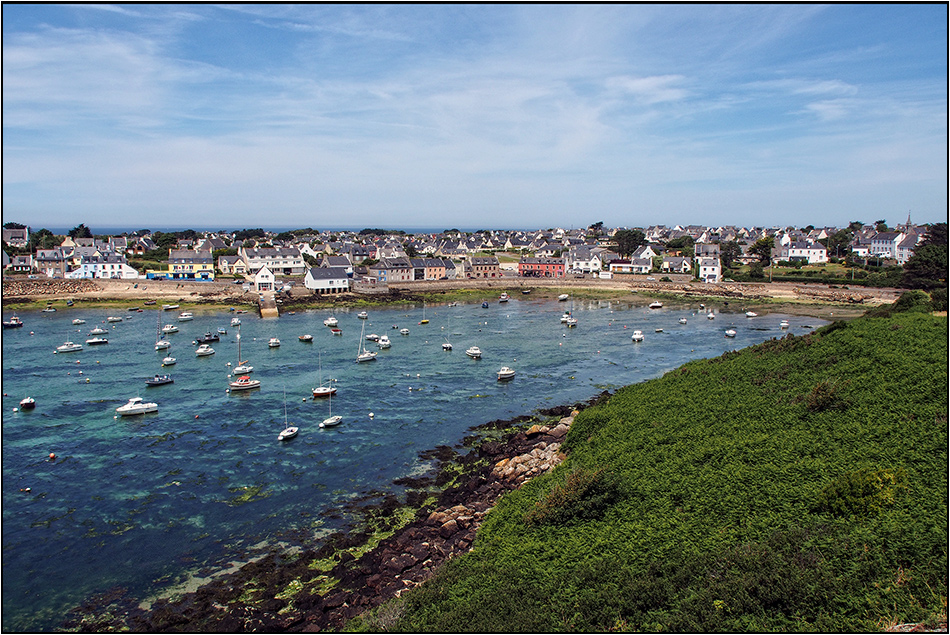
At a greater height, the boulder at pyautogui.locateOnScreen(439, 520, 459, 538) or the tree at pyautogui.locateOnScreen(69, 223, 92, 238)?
the tree at pyautogui.locateOnScreen(69, 223, 92, 238)

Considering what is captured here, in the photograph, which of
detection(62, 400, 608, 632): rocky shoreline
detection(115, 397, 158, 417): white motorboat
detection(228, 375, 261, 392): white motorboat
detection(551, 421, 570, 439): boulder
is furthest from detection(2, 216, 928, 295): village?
detection(62, 400, 608, 632): rocky shoreline

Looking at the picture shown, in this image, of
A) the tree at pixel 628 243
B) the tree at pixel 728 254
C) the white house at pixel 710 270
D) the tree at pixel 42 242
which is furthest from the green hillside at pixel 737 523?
the tree at pixel 42 242

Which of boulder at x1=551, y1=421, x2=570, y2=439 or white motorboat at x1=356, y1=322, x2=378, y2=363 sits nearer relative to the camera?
boulder at x1=551, y1=421, x2=570, y2=439

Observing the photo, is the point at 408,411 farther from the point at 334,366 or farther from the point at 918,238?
the point at 918,238

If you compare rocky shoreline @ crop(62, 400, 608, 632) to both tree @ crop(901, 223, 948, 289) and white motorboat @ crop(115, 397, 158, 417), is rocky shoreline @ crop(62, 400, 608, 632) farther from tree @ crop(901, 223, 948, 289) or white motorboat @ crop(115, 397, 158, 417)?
tree @ crop(901, 223, 948, 289)

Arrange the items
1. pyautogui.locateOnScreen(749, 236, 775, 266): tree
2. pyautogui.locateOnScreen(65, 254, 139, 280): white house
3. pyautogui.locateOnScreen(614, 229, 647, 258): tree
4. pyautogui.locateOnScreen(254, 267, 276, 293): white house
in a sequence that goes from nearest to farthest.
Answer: pyautogui.locateOnScreen(254, 267, 276, 293): white house, pyautogui.locateOnScreen(65, 254, 139, 280): white house, pyautogui.locateOnScreen(749, 236, 775, 266): tree, pyautogui.locateOnScreen(614, 229, 647, 258): tree

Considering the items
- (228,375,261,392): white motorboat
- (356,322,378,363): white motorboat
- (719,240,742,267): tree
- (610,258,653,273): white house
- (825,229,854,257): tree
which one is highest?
(825,229,854,257): tree
